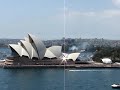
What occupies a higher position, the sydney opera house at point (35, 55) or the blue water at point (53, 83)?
the sydney opera house at point (35, 55)

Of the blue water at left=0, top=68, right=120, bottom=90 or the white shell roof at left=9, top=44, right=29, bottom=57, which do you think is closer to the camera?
the blue water at left=0, top=68, right=120, bottom=90

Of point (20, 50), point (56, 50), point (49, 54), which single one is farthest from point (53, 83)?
point (56, 50)

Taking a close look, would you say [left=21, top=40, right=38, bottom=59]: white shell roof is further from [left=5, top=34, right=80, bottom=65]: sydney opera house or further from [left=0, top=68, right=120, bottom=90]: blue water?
[left=0, top=68, right=120, bottom=90]: blue water

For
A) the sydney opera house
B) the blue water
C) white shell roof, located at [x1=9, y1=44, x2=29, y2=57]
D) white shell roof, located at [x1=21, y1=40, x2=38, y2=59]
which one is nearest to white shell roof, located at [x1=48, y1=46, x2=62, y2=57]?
the sydney opera house

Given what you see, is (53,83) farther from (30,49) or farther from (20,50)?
(20,50)

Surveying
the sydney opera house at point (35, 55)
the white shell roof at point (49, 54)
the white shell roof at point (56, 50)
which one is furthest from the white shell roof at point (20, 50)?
the white shell roof at point (56, 50)

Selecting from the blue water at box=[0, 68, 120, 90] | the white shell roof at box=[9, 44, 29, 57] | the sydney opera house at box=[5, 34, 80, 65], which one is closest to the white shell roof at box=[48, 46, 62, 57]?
the sydney opera house at box=[5, 34, 80, 65]

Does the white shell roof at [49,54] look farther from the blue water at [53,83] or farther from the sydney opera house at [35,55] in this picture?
the blue water at [53,83]

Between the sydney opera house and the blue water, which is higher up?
the sydney opera house
